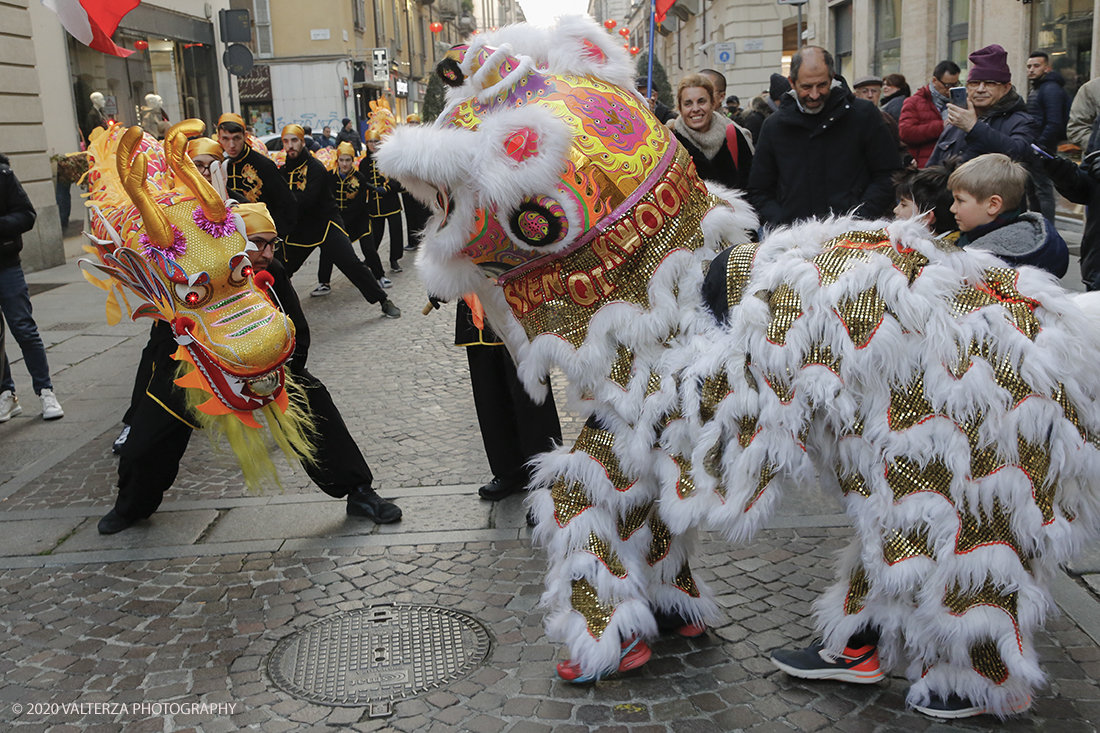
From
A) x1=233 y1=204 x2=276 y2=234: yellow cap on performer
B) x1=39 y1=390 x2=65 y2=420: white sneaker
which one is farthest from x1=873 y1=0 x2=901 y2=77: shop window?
x1=233 y1=204 x2=276 y2=234: yellow cap on performer

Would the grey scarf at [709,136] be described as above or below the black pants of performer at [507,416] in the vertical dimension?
above

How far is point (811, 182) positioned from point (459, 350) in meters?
3.87

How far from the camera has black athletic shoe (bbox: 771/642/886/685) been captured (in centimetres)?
288

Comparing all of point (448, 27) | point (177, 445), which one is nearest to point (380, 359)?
point (177, 445)

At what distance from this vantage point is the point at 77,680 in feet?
10.5

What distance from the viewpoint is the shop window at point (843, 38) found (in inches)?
838

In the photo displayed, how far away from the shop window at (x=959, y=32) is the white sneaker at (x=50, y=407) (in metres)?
13.8

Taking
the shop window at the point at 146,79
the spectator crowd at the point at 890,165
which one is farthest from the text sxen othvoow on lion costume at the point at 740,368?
the shop window at the point at 146,79

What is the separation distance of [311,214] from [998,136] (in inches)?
256

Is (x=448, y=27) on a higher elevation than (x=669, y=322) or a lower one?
higher

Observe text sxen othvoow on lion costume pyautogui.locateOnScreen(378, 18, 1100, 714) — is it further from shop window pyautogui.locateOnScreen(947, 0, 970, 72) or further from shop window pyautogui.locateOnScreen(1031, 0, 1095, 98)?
shop window pyautogui.locateOnScreen(947, 0, 970, 72)

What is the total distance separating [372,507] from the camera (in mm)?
4453

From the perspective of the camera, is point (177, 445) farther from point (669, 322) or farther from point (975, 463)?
point (975, 463)

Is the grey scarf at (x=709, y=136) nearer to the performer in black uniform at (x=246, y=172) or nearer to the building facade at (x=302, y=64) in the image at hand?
the performer in black uniform at (x=246, y=172)
